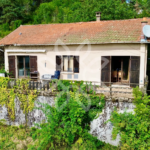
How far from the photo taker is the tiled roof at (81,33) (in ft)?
37.7

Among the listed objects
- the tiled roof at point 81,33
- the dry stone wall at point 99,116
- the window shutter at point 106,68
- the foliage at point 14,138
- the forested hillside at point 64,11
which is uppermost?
the forested hillside at point 64,11

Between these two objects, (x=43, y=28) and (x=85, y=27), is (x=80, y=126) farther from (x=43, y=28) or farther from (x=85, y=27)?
(x=43, y=28)

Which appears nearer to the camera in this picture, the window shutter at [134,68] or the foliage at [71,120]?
the foliage at [71,120]

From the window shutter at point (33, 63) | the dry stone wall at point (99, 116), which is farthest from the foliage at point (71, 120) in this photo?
the window shutter at point (33, 63)

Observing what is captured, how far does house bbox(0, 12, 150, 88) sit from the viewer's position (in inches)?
428

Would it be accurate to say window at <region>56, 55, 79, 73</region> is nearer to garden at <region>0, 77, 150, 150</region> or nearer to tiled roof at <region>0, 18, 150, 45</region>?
tiled roof at <region>0, 18, 150, 45</region>

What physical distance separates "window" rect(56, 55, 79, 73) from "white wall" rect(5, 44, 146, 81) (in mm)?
300

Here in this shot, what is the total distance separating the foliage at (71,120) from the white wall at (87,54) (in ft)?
9.64

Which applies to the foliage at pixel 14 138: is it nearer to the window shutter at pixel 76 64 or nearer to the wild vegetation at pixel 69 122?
the wild vegetation at pixel 69 122

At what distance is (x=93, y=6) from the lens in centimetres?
2020

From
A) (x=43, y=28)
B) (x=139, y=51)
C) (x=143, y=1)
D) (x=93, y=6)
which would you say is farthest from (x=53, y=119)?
(x=143, y=1)

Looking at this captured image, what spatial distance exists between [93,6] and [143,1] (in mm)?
18876

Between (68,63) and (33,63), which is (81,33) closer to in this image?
(68,63)

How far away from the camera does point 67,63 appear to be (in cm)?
1247
